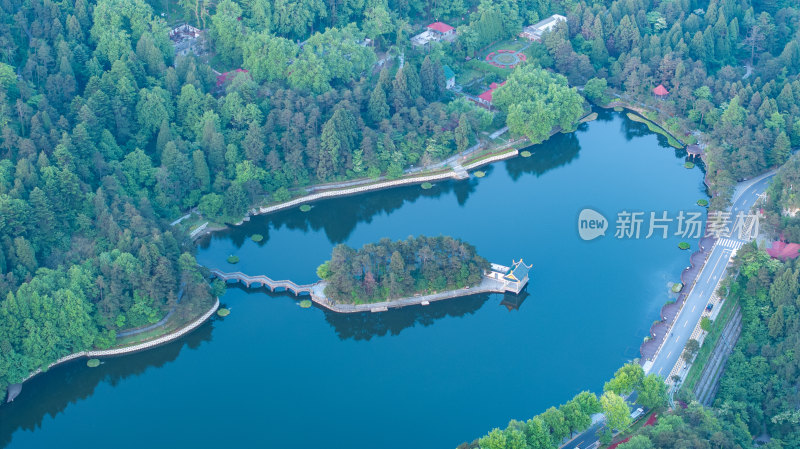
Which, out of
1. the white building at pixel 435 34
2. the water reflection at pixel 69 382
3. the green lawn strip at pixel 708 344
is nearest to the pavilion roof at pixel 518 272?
the green lawn strip at pixel 708 344

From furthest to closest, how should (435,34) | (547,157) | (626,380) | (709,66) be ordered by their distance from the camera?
(435,34) < (709,66) < (547,157) < (626,380)

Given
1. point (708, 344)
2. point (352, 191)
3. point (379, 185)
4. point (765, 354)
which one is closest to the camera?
point (765, 354)

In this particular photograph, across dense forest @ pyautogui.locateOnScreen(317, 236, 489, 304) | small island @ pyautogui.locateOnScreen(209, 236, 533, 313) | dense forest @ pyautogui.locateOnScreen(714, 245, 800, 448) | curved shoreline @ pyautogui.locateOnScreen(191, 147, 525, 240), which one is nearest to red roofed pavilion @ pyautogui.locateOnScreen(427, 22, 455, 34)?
curved shoreline @ pyautogui.locateOnScreen(191, 147, 525, 240)

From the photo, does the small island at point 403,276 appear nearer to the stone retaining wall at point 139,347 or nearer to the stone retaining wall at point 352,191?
the stone retaining wall at point 139,347

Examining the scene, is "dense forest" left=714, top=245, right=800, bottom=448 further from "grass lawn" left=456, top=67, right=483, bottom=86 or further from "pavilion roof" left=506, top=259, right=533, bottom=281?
"grass lawn" left=456, top=67, right=483, bottom=86

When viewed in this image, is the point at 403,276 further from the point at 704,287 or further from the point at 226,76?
the point at 226,76

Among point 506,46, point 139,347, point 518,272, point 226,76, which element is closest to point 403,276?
point 518,272

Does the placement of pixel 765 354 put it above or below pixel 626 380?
below
